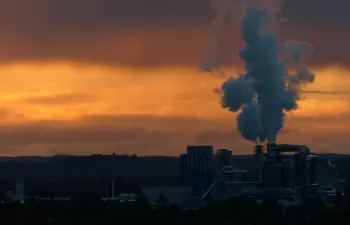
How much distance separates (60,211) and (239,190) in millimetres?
61796

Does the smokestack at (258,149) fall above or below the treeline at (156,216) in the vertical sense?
above

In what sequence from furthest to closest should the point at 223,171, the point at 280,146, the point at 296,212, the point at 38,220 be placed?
1. the point at 223,171
2. the point at 280,146
3. the point at 296,212
4. the point at 38,220

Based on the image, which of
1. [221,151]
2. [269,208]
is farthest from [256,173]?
[269,208]

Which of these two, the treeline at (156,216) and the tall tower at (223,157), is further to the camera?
the tall tower at (223,157)

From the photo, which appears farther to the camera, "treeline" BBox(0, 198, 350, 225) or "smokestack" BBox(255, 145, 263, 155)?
"smokestack" BBox(255, 145, 263, 155)

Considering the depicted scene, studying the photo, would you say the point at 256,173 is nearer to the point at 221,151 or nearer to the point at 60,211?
the point at 221,151

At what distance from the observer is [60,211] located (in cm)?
12462

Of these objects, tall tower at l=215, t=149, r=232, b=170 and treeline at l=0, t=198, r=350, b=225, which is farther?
tall tower at l=215, t=149, r=232, b=170

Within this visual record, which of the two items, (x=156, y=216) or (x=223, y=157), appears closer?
(x=156, y=216)

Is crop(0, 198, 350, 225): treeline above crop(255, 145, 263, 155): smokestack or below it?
below

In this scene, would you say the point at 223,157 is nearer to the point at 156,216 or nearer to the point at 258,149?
the point at 258,149

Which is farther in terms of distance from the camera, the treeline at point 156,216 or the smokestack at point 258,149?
the smokestack at point 258,149

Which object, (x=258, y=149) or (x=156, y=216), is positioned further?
(x=258, y=149)

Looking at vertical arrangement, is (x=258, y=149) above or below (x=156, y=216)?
above
